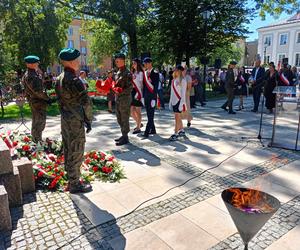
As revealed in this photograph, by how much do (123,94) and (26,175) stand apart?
2.88m

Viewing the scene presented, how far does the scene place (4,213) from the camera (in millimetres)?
3045

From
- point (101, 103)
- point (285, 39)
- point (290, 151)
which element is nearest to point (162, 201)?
point (290, 151)

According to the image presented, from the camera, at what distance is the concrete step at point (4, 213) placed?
3.00 m

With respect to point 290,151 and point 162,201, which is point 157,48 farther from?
point 162,201

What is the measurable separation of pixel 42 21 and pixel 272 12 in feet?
54.1

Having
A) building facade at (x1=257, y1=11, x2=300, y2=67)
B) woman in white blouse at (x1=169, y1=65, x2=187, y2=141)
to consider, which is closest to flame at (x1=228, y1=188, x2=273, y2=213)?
woman in white blouse at (x1=169, y1=65, x2=187, y2=141)

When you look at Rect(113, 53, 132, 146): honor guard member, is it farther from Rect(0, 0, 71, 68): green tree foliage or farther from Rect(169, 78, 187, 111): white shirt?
Rect(0, 0, 71, 68): green tree foliage

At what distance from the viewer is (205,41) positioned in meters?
17.6

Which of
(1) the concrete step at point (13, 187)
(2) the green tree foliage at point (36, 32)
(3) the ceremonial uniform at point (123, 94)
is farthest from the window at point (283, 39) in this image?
(1) the concrete step at point (13, 187)

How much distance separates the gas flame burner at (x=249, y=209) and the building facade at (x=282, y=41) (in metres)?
45.0

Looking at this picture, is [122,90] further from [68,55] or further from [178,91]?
[68,55]

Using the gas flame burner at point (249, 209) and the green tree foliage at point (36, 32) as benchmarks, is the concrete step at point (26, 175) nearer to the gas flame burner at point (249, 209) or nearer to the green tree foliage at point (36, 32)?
the gas flame burner at point (249, 209)

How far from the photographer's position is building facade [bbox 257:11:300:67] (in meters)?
44.3

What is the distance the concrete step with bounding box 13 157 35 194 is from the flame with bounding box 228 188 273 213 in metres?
2.81
